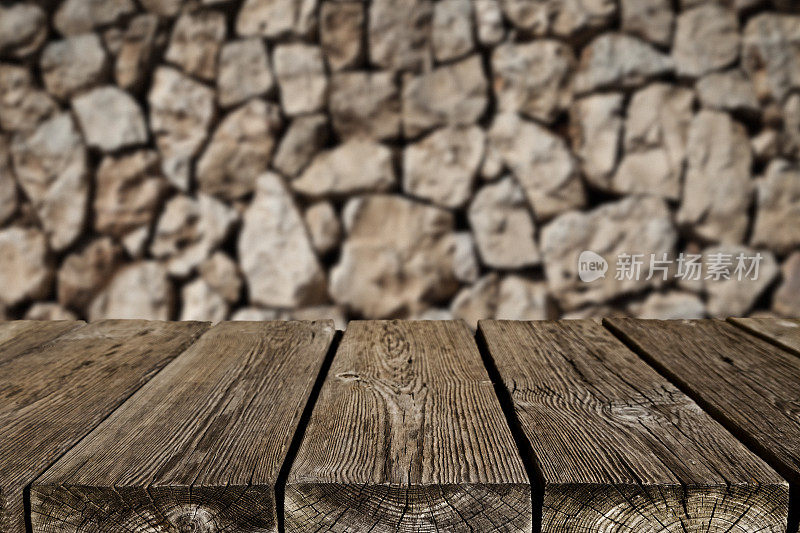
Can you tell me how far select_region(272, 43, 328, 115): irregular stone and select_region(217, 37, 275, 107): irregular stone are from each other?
49 millimetres

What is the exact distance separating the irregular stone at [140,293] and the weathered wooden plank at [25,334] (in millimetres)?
1357

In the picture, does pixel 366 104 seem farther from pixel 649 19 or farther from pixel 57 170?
pixel 57 170

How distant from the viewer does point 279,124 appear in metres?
2.31

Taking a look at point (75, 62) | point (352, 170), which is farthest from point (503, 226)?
point (75, 62)

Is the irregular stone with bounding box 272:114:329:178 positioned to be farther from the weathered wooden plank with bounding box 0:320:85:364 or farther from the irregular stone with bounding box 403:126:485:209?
the weathered wooden plank with bounding box 0:320:85:364

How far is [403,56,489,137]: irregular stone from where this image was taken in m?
2.23

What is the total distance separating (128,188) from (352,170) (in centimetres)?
88

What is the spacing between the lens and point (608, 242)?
2.23 meters

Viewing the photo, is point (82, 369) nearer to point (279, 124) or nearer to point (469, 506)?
point (469, 506)

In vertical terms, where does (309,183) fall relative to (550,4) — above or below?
below

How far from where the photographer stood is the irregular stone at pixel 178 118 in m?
2.31

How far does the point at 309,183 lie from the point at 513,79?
2.78ft

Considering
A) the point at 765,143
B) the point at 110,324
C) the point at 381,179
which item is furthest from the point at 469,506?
the point at 765,143

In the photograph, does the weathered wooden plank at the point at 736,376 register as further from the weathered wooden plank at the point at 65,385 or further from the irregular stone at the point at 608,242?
the irregular stone at the point at 608,242
